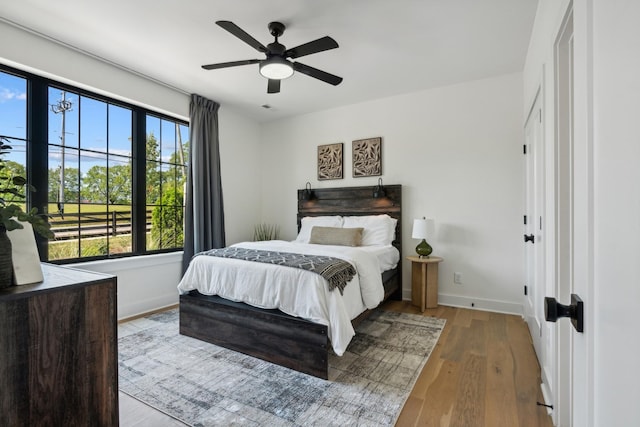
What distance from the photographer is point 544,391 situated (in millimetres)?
1902

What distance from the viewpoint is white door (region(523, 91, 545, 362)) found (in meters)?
2.25

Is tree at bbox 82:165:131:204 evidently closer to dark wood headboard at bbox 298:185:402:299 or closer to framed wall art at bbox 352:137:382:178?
dark wood headboard at bbox 298:185:402:299

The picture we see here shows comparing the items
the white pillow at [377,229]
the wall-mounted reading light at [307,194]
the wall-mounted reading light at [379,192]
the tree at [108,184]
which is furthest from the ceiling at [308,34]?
the white pillow at [377,229]

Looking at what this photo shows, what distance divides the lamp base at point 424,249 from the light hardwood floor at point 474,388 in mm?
905

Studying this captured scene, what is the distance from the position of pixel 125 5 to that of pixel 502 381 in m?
3.81

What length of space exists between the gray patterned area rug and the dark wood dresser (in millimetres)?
721

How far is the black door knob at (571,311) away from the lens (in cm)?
65

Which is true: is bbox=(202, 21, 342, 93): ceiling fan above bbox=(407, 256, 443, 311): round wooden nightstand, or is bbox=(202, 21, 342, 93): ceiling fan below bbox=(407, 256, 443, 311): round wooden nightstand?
above

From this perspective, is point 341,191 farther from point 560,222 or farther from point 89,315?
point 89,315

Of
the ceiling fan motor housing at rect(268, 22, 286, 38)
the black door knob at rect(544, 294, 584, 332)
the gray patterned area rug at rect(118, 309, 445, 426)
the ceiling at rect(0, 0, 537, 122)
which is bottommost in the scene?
the gray patterned area rug at rect(118, 309, 445, 426)

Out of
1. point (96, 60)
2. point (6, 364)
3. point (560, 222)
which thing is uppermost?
point (96, 60)

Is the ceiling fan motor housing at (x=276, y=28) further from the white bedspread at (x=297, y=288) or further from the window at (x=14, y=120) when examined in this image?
the window at (x=14, y=120)

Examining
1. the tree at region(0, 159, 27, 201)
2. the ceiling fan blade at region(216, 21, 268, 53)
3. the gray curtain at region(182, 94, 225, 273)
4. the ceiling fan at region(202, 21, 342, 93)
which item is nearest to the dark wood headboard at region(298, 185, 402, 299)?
the gray curtain at region(182, 94, 225, 273)

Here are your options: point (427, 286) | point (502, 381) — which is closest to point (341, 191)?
point (427, 286)
